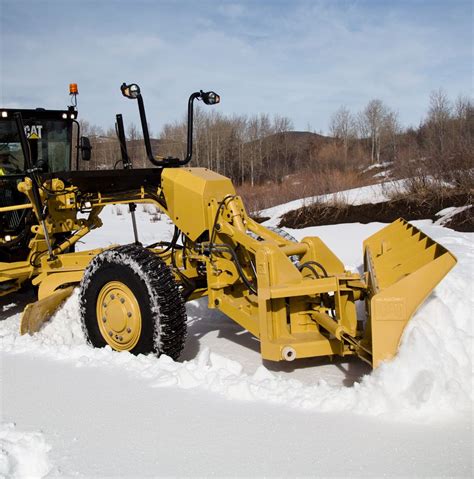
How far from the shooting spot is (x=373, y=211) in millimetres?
13766

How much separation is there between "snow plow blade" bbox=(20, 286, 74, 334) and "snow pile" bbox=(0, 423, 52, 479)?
1921 mm

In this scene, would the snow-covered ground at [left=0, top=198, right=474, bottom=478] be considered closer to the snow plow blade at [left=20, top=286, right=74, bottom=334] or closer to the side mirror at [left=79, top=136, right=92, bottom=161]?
the snow plow blade at [left=20, top=286, right=74, bottom=334]

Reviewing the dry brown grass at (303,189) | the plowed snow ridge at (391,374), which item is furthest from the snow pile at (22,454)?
the dry brown grass at (303,189)

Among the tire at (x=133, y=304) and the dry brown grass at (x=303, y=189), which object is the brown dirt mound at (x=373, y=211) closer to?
the dry brown grass at (x=303, y=189)

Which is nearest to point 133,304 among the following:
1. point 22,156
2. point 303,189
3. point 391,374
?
point 391,374

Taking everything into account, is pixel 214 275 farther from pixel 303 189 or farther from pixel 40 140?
pixel 303 189

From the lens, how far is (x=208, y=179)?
441cm

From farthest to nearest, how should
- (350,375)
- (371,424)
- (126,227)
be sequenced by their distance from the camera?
1. (126,227)
2. (350,375)
3. (371,424)

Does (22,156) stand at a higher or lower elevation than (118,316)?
higher

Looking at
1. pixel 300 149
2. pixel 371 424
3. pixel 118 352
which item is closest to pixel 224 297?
pixel 118 352

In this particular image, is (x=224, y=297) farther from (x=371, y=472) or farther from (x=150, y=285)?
(x=371, y=472)

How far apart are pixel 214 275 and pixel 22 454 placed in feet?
6.61

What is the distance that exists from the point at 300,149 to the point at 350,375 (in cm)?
4661

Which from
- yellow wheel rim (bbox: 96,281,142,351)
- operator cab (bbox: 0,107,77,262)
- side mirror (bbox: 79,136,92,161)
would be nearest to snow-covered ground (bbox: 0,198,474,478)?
yellow wheel rim (bbox: 96,281,142,351)
